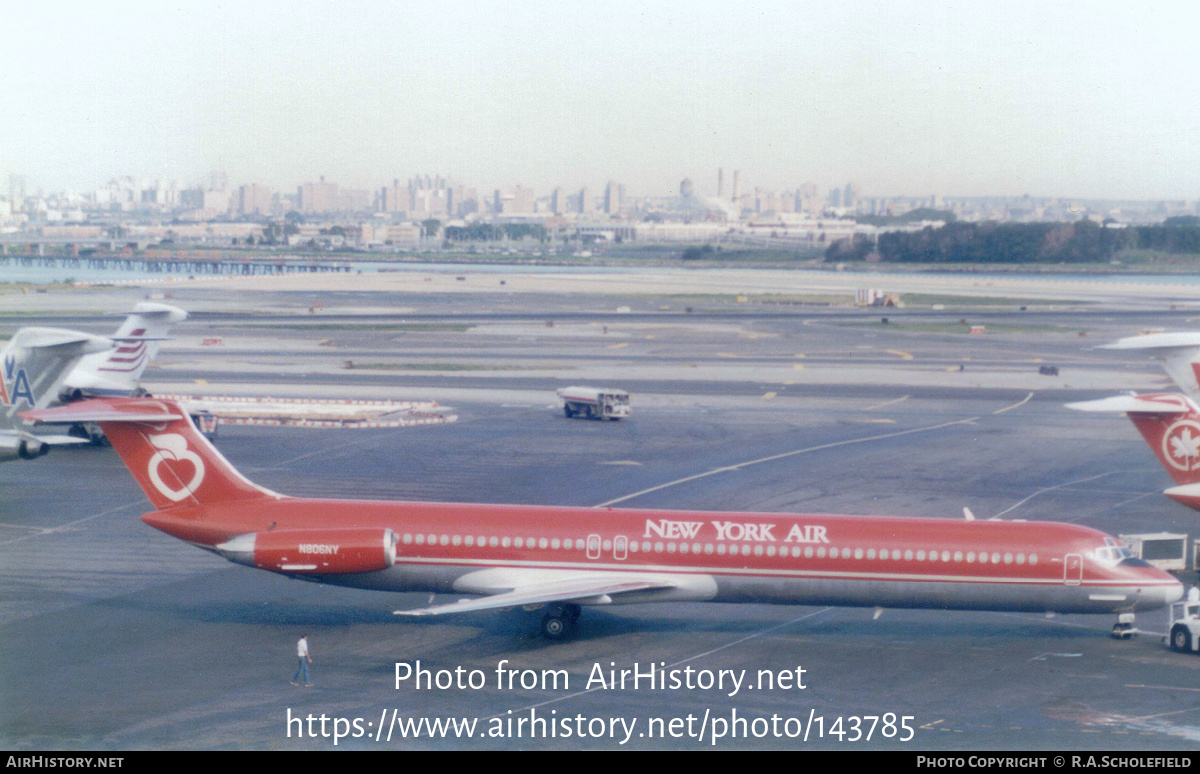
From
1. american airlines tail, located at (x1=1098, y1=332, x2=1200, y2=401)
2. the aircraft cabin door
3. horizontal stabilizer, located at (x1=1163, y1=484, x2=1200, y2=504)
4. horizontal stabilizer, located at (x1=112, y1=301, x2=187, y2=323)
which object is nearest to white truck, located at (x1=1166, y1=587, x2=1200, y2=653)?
the aircraft cabin door

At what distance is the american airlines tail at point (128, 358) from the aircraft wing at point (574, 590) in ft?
94.0

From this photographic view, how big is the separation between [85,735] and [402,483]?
22.7 metres

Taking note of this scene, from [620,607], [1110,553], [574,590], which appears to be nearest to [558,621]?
[574,590]

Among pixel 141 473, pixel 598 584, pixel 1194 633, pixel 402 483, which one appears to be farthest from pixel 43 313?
pixel 1194 633

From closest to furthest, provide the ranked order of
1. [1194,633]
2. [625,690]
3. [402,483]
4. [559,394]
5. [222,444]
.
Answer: [625,690] < [1194,633] < [402,483] < [222,444] < [559,394]

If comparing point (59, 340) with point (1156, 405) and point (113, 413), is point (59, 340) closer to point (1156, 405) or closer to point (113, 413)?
point (113, 413)

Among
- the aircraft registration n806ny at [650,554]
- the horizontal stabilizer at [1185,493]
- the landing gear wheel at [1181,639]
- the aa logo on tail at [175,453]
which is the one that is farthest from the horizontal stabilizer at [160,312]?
the landing gear wheel at [1181,639]

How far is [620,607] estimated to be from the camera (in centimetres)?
2852

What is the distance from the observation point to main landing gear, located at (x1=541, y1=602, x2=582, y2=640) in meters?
25.6

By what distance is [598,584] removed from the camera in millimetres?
25562

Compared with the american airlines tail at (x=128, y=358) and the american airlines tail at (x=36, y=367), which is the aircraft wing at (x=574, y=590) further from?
the american airlines tail at (x=128, y=358)

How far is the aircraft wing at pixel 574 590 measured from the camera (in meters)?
24.5

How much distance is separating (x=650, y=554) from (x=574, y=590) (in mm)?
2006

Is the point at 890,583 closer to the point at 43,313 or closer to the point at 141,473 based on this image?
the point at 141,473
